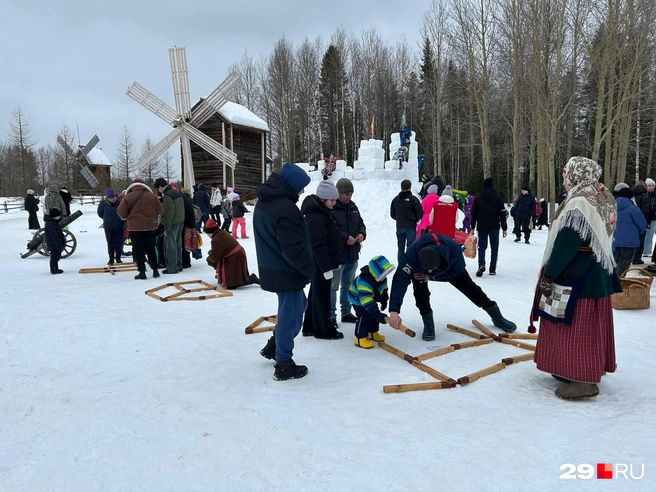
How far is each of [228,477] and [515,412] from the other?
200 cm

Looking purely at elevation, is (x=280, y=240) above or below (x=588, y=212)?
below

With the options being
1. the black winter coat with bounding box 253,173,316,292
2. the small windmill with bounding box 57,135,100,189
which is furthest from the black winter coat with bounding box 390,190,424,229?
the small windmill with bounding box 57,135,100,189

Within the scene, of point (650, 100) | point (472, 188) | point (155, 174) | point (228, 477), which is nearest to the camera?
point (228, 477)

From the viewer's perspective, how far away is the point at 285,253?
363 centimetres

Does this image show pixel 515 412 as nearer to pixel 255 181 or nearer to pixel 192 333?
pixel 192 333

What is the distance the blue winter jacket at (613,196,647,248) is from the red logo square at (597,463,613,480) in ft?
18.5

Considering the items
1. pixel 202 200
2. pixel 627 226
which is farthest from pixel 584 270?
pixel 202 200

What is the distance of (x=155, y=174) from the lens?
51.8 meters

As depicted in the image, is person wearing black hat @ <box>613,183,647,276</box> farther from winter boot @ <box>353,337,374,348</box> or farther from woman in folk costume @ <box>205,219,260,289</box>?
woman in folk costume @ <box>205,219,260,289</box>

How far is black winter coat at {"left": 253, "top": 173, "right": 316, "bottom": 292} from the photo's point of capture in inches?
142

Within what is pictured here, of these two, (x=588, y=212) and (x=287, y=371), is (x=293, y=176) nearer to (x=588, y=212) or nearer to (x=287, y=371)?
(x=287, y=371)

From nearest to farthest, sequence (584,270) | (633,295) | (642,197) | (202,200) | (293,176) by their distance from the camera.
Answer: (584,270) < (293,176) < (633,295) < (642,197) < (202,200)

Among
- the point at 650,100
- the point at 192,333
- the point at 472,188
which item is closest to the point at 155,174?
the point at 472,188

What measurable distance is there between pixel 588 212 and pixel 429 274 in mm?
1609
